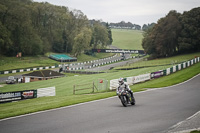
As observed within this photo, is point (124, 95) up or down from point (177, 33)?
down

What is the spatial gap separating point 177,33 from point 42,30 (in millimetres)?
50715

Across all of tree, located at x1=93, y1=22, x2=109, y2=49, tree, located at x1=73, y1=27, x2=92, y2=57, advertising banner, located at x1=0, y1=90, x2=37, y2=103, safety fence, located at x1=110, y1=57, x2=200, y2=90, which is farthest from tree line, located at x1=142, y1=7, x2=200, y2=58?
advertising banner, located at x1=0, y1=90, x2=37, y2=103

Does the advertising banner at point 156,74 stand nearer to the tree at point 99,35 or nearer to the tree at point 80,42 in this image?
the tree at point 80,42

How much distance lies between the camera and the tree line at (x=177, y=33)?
7769 cm

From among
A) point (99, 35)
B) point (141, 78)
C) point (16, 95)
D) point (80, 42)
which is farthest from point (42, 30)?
point (16, 95)

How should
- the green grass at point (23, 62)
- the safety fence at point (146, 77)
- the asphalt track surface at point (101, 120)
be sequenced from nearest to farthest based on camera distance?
the asphalt track surface at point (101, 120) → the safety fence at point (146, 77) → the green grass at point (23, 62)

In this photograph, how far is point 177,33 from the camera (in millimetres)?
80562

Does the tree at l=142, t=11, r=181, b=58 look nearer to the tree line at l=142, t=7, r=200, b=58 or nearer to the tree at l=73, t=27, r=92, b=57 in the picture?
the tree line at l=142, t=7, r=200, b=58

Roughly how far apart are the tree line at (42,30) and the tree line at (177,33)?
3055cm

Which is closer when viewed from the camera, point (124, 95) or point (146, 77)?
point (124, 95)

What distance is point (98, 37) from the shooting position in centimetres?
12712

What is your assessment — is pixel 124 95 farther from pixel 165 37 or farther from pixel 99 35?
pixel 99 35

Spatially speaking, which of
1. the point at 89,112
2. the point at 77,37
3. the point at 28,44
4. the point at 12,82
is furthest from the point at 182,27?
the point at 89,112

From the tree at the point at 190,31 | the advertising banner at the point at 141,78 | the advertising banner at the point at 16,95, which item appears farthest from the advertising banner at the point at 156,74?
the tree at the point at 190,31
